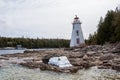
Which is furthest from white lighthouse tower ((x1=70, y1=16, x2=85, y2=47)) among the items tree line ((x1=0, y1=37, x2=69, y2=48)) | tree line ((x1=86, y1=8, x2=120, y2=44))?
tree line ((x1=0, y1=37, x2=69, y2=48))

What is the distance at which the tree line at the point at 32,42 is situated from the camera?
15575cm

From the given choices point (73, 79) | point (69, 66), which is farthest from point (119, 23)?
point (73, 79)

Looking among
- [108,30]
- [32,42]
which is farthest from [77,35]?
[32,42]

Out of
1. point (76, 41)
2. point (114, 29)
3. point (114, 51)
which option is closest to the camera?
point (114, 51)

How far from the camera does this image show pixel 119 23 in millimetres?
57812

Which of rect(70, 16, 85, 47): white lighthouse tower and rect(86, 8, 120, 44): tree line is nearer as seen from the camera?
rect(86, 8, 120, 44): tree line

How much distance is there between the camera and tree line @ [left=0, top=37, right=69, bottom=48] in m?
156

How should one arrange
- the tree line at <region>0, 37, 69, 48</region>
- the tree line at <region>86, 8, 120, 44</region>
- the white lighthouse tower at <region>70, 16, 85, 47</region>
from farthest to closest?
the tree line at <region>0, 37, 69, 48</region>, the white lighthouse tower at <region>70, 16, 85, 47</region>, the tree line at <region>86, 8, 120, 44</region>

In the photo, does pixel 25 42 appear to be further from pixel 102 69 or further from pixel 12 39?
pixel 102 69

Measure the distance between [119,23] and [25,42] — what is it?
356 ft

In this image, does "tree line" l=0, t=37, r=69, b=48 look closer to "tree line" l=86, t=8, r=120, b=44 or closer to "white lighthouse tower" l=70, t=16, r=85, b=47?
"white lighthouse tower" l=70, t=16, r=85, b=47

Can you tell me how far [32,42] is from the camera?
543ft

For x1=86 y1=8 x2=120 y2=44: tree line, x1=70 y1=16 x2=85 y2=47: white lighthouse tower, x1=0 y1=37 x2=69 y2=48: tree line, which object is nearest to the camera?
x1=86 y1=8 x2=120 y2=44: tree line

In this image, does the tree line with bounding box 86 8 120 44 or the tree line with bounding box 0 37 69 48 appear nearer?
the tree line with bounding box 86 8 120 44
